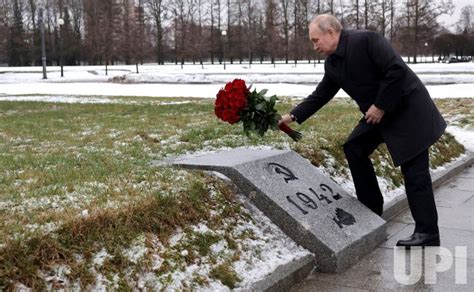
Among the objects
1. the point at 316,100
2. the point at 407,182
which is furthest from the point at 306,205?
the point at 316,100

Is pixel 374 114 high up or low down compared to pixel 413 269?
up

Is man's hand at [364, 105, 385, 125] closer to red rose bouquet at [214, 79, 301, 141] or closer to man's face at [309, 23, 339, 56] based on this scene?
man's face at [309, 23, 339, 56]

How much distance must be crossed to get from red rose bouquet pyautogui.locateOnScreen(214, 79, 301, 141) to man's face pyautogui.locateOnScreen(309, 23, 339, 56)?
0.59 meters

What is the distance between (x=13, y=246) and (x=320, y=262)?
2075mm

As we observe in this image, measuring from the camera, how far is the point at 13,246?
3.13m

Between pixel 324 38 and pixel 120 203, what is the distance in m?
1.85

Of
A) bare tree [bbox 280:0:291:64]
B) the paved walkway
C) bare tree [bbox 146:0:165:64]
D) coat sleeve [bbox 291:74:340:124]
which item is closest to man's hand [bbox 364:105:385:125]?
coat sleeve [bbox 291:74:340:124]

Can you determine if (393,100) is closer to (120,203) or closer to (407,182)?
(407,182)

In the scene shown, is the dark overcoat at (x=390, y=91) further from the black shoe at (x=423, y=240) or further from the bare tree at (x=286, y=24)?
the bare tree at (x=286, y=24)

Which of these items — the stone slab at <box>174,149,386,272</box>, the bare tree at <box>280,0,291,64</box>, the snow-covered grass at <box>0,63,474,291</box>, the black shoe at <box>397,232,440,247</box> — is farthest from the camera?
the bare tree at <box>280,0,291,64</box>

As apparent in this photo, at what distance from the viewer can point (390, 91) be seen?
4176 mm

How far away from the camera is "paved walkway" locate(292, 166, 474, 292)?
3.92 meters

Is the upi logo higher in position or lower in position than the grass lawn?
lower

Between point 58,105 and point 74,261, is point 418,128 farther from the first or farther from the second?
point 58,105
